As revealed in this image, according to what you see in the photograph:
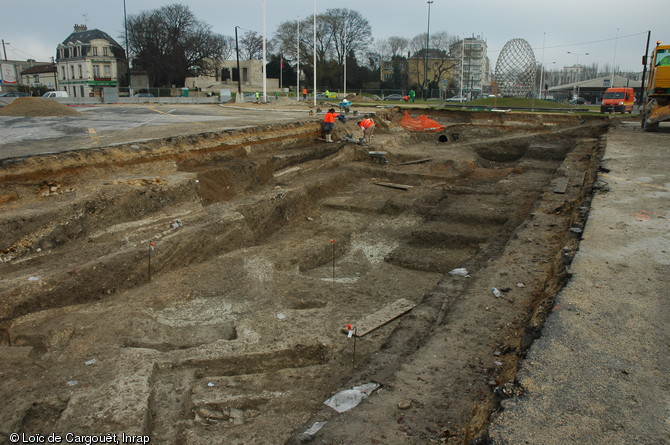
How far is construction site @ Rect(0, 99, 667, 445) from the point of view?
388cm

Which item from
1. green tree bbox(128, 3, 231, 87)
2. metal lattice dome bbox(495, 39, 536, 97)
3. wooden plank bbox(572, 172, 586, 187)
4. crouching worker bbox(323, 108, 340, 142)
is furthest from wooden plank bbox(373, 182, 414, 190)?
green tree bbox(128, 3, 231, 87)

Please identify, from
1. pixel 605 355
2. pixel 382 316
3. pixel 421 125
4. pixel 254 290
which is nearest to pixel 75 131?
pixel 254 290

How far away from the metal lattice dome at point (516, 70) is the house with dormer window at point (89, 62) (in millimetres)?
43989

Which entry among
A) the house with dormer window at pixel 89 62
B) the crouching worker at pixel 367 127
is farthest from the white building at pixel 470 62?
the house with dormer window at pixel 89 62

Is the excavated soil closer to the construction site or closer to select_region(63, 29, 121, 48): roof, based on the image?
the construction site

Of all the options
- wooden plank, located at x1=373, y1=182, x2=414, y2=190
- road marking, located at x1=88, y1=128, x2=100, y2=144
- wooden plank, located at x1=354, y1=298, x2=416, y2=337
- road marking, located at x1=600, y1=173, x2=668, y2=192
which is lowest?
wooden plank, located at x1=354, y1=298, x2=416, y2=337

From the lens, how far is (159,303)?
6203 millimetres

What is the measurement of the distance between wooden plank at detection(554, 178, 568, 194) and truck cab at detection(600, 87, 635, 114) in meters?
25.0

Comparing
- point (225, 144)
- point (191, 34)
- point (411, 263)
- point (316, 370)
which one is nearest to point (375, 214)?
point (411, 263)

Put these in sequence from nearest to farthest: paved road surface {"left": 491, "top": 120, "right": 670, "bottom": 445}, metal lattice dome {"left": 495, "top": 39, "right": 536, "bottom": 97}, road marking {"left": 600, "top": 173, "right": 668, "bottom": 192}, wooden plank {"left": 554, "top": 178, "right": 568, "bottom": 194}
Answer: paved road surface {"left": 491, "top": 120, "right": 670, "bottom": 445}
road marking {"left": 600, "top": 173, "right": 668, "bottom": 192}
wooden plank {"left": 554, "top": 178, "right": 568, "bottom": 194}
metal lattice dome {"left": 495, "top": 39, "right": 536, "bottom": 97}

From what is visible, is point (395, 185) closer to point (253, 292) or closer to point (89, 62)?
point (253, 292)

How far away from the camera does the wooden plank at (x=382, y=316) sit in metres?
5.60

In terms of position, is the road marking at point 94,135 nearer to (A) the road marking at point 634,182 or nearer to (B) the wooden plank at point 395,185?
(B) the wooden plank at point 395,185

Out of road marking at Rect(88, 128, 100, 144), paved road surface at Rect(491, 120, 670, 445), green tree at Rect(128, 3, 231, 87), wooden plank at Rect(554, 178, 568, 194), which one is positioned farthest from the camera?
green tree at Rect(128, 3, 231, 87)
